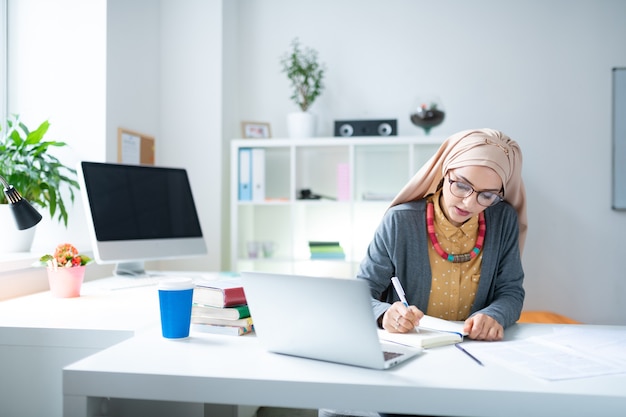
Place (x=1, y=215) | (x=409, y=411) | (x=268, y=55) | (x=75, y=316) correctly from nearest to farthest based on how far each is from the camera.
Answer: (x=409, y=411) → (x=75, y=316) → (x=1, y=215) → (x=268, y=55)

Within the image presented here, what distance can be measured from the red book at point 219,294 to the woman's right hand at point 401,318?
37 cm

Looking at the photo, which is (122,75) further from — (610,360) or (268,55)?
(610,360)

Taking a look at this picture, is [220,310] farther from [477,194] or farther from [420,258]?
[477,194]

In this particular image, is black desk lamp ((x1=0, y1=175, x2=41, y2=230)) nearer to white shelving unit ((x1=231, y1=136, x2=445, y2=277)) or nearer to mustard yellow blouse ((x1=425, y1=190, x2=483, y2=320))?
mustard yellow blouse ((x1=425, y1=190, x2=483, y2=320))

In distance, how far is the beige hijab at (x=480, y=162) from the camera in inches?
64.3

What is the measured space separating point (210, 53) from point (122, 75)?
0.70 meters

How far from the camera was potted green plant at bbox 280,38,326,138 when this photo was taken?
3373mm

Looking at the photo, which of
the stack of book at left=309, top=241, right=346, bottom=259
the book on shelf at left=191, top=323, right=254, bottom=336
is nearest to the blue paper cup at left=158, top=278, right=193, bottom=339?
the book on shelf at left=191, top=323, right=254, bottom=336

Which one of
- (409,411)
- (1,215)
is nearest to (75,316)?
→ (1,215)

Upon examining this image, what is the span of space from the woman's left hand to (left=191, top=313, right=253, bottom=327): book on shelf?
542mm

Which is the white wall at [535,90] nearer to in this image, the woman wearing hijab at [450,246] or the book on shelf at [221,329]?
the woman wearing hijab at [450,246]

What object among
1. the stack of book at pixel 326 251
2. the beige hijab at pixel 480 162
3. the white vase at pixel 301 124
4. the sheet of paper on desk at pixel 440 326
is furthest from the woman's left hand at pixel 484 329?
the white vase at pixel 301 124

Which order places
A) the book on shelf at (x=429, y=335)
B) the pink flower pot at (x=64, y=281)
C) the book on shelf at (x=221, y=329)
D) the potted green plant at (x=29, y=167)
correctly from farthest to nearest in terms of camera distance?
1. the potted green plant at (x=29, y=167)
2. the pink flower pot at (x=64, y=281)
3. the book on shelf at (x=221, y=329)
4. the book on shelf at (x=429, y=335)

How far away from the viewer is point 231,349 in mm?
1247
